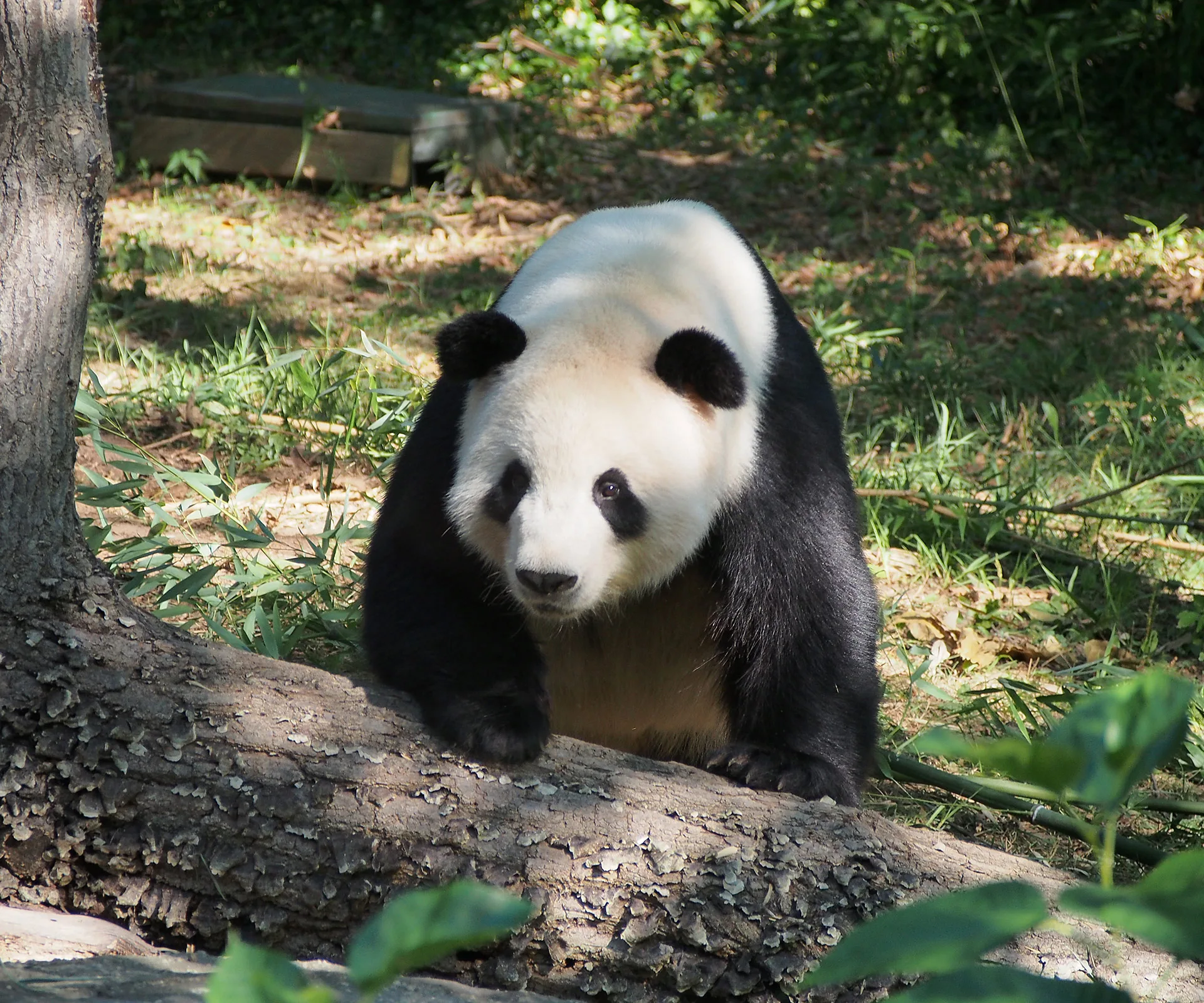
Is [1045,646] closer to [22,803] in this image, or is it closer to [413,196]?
[22,803]

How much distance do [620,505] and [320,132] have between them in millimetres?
7310

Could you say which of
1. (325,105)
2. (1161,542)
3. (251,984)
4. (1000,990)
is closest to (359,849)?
(251,984)

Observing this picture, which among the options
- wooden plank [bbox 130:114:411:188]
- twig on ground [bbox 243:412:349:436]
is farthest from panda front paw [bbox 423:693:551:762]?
wooden plank [bbox 130:114:411:188]

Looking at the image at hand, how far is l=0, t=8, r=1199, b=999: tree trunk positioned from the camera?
222 cm

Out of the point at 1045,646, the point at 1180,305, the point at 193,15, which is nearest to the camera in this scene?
the point at 1045,646

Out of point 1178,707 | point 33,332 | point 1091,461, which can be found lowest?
point 1091,461

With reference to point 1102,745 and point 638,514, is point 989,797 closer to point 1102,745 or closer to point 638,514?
point 638,514

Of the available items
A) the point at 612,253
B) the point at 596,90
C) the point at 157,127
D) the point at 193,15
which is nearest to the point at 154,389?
the point at 612,253

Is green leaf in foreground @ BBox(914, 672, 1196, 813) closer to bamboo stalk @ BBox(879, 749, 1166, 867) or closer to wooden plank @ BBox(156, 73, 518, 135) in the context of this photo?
bamboo stalk @ BBox(879, 749, 1166, 867)

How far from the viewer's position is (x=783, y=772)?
9.39 ft

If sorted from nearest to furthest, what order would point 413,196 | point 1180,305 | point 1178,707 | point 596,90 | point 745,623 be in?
point 1178,707 < point 745,623 < point 1180,305 < point 413,196 < point 596,90

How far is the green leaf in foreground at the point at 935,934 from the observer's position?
79 cm

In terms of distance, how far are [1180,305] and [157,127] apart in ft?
24.2

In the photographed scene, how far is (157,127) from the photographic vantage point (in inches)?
372
